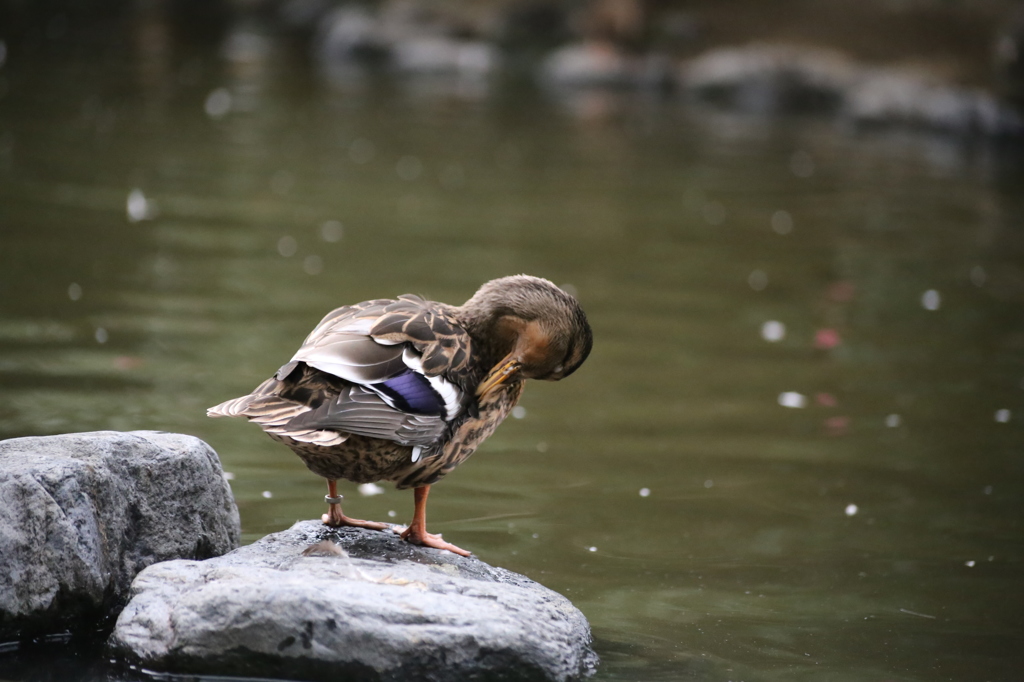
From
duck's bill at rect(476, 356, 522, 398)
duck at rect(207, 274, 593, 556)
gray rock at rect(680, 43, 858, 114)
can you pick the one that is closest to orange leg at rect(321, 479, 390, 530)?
duck at rect(207, 274, 593, 556)

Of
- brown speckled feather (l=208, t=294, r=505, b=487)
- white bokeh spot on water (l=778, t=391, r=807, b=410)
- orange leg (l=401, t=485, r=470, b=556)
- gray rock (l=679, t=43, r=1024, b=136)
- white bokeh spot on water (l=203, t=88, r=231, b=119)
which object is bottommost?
white bokeh spot on water (l=778, t=391, r=807, b=410)

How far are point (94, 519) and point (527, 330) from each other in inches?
58.7

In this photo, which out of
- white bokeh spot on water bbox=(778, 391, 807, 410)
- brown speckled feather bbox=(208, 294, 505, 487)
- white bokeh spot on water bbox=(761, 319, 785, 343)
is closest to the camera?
brown speckled feather bbox=(208, 294, 505, 487)

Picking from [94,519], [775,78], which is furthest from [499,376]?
[775,78]

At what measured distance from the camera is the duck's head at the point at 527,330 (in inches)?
154

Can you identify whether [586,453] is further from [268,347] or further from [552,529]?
[268,347]

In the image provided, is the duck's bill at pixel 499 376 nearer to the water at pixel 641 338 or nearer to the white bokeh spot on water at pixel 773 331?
the water at pixel 641 338

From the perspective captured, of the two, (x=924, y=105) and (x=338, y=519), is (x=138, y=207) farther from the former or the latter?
(x=924, y=105)

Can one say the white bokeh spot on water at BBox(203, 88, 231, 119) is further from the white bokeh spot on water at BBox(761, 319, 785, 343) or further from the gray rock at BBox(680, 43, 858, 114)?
the white bokeh spot on water at BBox(761, 319, 785, 343)

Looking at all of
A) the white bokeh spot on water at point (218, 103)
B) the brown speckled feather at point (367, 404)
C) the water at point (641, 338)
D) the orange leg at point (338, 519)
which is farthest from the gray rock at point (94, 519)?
the white bokeh spot on water at point (218, 103)

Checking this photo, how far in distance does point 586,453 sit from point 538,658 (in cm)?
270

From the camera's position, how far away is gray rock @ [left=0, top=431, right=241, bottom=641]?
3.71 meters

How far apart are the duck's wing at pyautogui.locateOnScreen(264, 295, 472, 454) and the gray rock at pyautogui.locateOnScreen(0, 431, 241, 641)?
649mm

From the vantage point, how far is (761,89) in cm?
2200
